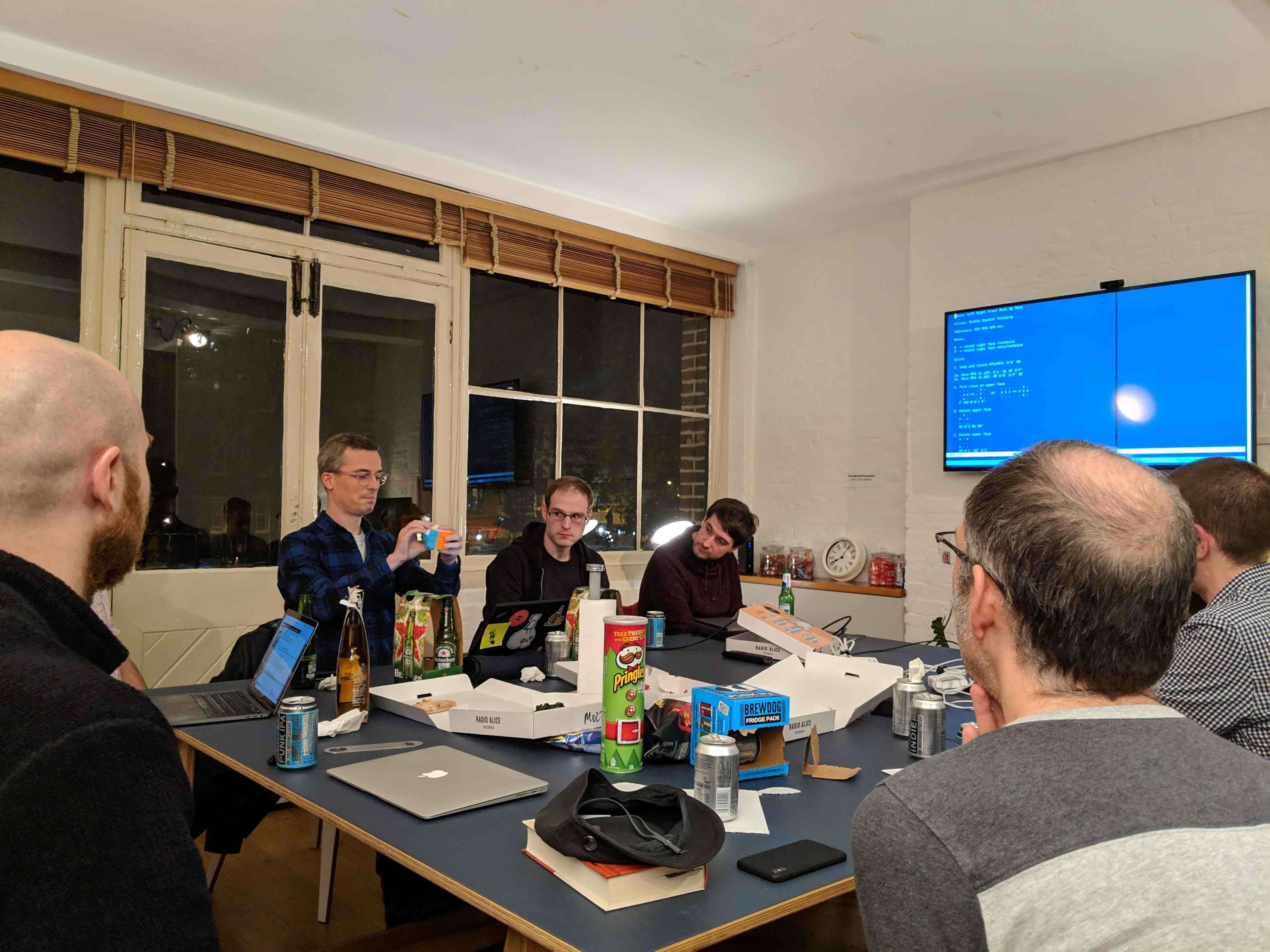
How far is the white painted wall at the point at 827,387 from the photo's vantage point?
5.26m

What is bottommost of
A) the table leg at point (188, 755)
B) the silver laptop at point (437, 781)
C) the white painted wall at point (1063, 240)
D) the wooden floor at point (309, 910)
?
the wooden floor at point (309, 910)

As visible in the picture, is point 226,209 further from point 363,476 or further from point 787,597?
point 787,597

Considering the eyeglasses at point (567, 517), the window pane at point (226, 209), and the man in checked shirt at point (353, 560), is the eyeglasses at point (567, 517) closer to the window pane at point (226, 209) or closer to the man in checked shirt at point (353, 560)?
the man in checked shirt at point (353, 560)

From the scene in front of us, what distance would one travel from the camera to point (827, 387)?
562cm

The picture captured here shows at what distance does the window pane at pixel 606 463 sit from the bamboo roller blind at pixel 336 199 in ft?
2.55

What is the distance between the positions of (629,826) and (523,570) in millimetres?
2349

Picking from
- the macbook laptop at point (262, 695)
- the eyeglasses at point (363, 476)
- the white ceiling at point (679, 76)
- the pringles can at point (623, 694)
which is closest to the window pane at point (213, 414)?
the white ceiling at point (679, 76)

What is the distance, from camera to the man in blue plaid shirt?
113 inches

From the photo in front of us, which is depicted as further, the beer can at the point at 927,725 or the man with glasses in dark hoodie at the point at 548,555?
the man with glasses in dark hoodie at the point at 548,555

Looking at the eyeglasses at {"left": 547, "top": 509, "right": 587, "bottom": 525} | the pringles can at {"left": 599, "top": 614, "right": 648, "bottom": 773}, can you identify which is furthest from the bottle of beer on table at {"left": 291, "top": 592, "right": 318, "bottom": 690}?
the eyeglasses at {"left": 547, "top": 509, "right": 587, "bottom": 525}

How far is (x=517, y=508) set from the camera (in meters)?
5.09

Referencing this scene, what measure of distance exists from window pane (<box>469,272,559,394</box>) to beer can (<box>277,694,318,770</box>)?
3.48 metres

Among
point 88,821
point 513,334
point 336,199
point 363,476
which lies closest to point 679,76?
point 336,199

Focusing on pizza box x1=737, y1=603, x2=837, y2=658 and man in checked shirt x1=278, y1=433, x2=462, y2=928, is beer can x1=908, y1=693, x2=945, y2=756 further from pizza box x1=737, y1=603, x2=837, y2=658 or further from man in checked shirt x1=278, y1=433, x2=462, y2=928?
man in checked shirt x1=278, y1=433, x2=462, y2=928
